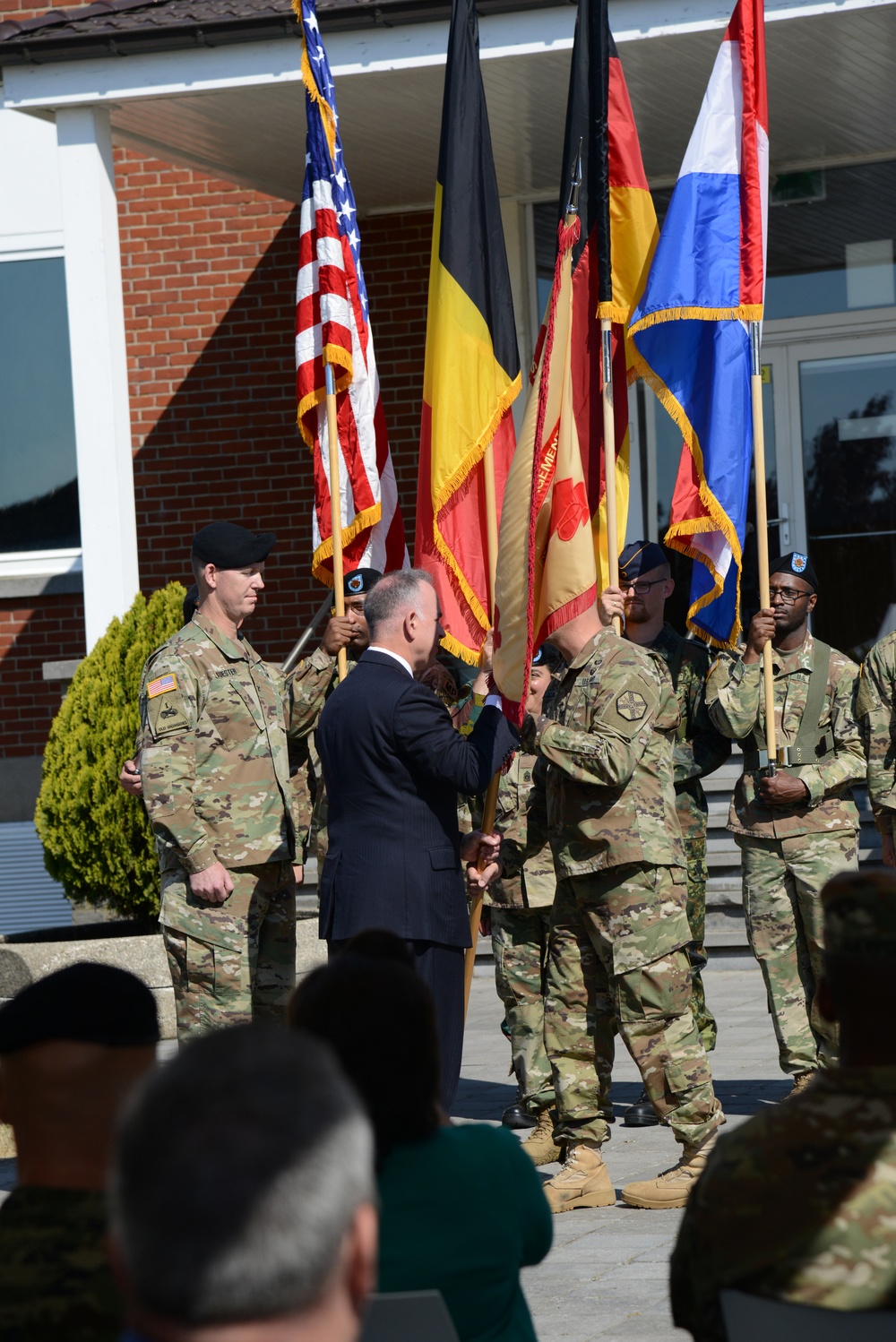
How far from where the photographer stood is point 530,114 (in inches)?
412

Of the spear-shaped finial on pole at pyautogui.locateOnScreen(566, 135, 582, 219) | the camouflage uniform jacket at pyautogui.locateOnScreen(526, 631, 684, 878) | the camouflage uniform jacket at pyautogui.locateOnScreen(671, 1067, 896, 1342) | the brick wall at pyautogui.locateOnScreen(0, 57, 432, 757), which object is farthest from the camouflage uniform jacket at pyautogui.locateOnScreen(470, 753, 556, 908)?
the brick wall at pyautogui.locateOnScreen(0, 57, 432, 757)

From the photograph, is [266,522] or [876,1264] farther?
[266,522]

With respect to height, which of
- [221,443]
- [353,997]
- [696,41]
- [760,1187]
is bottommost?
[760,1187]

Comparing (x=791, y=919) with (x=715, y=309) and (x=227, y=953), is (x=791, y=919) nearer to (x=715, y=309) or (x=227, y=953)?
(x=227, y=953)

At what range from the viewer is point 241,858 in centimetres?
585

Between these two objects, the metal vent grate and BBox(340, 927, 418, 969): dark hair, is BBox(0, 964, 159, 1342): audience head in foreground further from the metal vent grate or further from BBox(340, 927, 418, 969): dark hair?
the metal vent grate

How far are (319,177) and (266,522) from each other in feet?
18.3

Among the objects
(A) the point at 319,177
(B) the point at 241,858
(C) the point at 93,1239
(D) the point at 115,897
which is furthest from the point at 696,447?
(C) the point at 93,1239

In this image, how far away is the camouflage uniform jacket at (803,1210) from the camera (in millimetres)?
2105

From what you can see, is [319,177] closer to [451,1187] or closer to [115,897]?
[115,897]

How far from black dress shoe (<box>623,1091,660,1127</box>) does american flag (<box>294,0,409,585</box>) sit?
105 inches

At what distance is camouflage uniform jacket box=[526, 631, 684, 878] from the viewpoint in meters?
5.34

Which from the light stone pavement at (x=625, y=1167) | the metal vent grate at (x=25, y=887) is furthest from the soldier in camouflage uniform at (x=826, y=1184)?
the metal vent grate at (x=25, y=887)

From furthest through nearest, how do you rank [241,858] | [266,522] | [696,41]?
[266,522]
[696,41]
[241,858]
